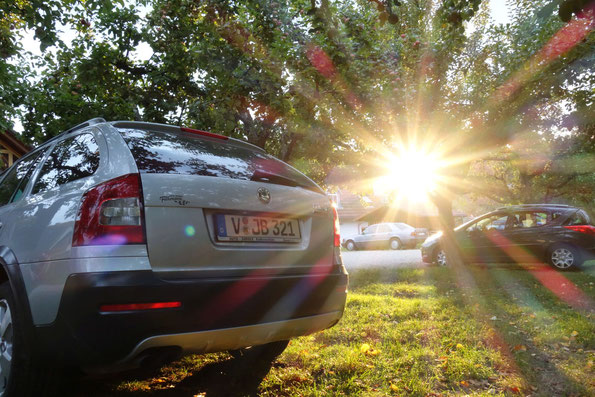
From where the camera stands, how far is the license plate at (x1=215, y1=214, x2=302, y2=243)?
235 centimetres

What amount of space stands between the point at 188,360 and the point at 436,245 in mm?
A: 10927

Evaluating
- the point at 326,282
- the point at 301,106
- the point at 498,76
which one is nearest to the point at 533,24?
the point at 498,76

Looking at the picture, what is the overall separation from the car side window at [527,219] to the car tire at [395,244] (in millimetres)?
15211

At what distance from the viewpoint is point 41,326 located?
7.00 feet

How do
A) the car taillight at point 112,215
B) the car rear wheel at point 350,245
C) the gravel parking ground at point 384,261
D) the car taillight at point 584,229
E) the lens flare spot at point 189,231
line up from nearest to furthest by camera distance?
the car taillight at point 112,215 → the lens flare spot at point 189,231 → the car taillight at point 584,229 → the gravel parking ground at point 384,261 → the car rear wheel at point 350,245

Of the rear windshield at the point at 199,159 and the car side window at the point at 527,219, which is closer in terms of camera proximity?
the rear windshield at the point at 199,159

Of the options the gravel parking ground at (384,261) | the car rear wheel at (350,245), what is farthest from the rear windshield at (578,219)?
the car rear wheel at (350,245)

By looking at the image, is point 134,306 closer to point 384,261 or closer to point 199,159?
point 199,159

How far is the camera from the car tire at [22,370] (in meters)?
2.25

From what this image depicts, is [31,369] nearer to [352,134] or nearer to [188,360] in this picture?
[188,360]

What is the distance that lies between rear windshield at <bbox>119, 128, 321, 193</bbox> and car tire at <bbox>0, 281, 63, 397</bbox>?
3.46ft

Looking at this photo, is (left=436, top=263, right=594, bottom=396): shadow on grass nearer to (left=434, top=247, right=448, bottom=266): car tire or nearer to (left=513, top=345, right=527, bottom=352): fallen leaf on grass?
(left=513, top=345, right=527, bottom=352): fallen leaf on grass

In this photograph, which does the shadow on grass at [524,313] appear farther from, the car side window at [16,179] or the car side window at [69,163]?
→ the car side window at [16,179]

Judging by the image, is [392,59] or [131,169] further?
[392,59]
